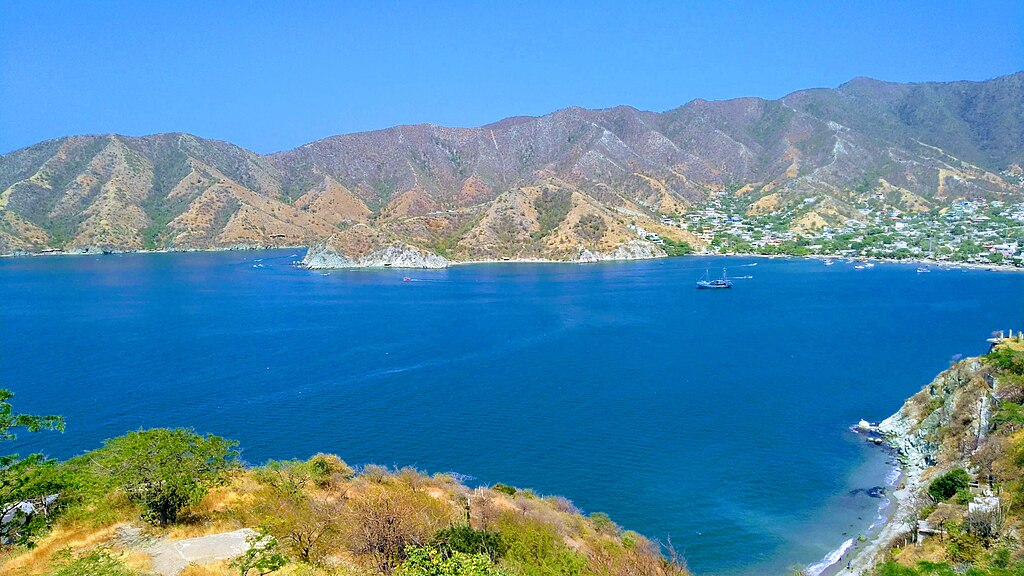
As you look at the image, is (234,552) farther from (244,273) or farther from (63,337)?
(244,273)

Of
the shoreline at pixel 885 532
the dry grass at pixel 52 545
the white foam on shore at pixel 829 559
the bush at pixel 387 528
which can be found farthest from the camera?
the white foam on shore at pixel 829 559

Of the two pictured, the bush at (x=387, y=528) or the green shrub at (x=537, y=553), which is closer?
the bush at (x=387, y=528)

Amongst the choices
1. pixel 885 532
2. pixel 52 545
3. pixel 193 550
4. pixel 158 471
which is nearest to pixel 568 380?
pixel 885 532

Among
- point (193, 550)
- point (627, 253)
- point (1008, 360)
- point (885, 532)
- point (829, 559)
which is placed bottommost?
point (829, 559)

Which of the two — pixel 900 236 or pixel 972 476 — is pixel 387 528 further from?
pixel 900 236

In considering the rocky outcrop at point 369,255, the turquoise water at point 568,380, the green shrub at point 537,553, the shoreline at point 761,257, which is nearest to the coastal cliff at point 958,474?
the turquoise water at point 568,380

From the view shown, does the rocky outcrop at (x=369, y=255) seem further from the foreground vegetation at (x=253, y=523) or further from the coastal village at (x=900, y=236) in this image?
the foreground vegetation at (x=253, y=523)

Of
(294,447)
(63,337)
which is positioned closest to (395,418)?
(294,447)
